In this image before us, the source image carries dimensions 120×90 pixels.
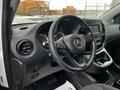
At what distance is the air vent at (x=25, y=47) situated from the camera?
1657mm

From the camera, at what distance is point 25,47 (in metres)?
1.70

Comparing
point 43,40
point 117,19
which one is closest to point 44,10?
point 43,40

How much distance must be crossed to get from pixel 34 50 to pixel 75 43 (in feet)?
1.07

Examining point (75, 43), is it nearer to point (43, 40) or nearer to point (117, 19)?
point (43, 40)

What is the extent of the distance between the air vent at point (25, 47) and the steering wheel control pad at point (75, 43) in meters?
0.29

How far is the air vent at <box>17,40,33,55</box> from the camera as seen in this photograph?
5.44 feet

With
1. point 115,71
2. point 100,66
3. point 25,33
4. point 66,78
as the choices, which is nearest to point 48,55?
point 25,33

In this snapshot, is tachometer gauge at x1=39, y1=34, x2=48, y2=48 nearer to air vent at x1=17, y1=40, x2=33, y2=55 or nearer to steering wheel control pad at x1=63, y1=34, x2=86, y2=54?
air vent at x1=17, y1=40, x2=33, y2=55

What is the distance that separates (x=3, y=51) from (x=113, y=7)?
1.75 meters

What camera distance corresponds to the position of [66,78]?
211cm

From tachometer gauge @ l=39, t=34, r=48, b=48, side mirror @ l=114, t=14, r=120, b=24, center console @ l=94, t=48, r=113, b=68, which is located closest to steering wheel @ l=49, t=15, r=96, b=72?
tachometer gauge @ l=39, t=34, r=48, b=48

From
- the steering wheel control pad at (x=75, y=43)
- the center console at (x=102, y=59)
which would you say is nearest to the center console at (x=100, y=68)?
the center console at (x=102, y=59)

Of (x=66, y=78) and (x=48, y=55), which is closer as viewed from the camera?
(x=48, y=55)

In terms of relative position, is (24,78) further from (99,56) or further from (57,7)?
(99,56)
